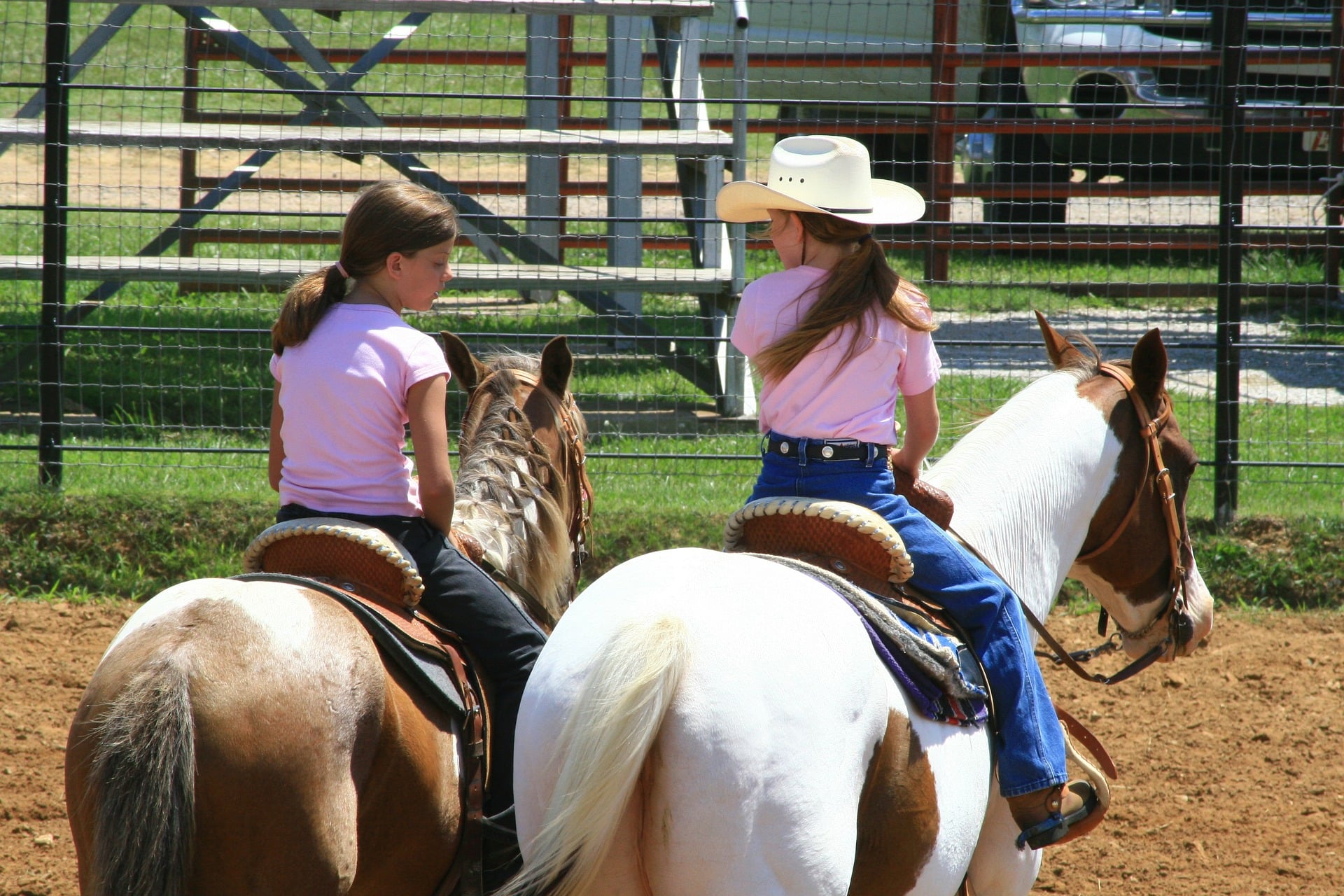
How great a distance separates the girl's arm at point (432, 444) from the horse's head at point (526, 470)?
0.35m

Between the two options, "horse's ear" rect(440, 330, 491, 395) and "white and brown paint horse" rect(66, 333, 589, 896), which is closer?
"white and brown paint horse" rect(66, 333, 589, 896)

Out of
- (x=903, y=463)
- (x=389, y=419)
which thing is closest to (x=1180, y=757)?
(x=903, y=463)

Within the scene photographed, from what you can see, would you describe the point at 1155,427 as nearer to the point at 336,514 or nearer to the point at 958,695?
the point at 958,695

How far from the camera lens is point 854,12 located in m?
12.2

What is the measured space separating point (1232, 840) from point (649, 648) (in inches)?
124

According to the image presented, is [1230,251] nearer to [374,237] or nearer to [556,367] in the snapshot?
[556,367]

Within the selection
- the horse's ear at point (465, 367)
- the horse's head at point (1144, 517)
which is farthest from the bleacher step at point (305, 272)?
the horse's head at point (1144, 517)

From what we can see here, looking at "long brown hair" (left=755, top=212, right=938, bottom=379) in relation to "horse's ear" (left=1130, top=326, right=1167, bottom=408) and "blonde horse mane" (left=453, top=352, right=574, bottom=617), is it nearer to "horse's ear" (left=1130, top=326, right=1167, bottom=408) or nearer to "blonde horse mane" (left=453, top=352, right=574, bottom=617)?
"horse's ear" (left=1130, top=326, right=1167, bottom=408)

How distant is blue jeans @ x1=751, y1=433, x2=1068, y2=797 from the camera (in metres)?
2.62

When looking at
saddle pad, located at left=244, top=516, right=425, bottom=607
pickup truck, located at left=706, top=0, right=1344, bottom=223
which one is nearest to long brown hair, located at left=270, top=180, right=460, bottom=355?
saddle pad, located at left=244, top=516, right=425, bottom=607

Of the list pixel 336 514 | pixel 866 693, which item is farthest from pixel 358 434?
pixel 866 693

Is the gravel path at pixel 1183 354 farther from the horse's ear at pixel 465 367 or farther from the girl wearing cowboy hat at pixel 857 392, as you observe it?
the girl wearing cowboy hat at pixel 857 392

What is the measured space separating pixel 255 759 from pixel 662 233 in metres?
10.6

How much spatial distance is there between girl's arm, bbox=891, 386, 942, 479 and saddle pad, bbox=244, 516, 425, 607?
1196 millimetres
